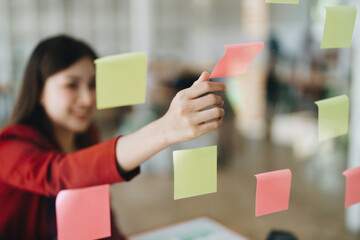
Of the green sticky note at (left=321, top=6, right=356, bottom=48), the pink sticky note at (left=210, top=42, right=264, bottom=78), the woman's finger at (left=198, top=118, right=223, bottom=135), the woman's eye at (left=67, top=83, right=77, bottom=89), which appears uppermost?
the green sticky note at (left=321, top=6, right=356, bottom=48)

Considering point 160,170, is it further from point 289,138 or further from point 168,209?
point 289,138

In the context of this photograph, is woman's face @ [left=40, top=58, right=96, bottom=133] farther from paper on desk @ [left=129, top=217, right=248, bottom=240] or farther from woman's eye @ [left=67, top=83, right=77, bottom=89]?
paper on desk @ [left=129, top=217, right=248, bottom=240]

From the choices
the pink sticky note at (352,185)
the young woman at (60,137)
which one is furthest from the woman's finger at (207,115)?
the pink sticky note at (352,185)

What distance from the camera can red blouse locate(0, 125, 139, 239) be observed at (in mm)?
634

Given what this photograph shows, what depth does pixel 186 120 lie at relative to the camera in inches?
20.9

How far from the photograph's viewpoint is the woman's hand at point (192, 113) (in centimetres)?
53

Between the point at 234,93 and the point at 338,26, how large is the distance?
775 millimetres

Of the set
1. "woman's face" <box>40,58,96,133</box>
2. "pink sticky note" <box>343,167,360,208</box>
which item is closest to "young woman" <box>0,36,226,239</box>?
"woman's face" <box>40,58,96,133</box>

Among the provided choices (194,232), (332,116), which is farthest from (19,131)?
(332,116)

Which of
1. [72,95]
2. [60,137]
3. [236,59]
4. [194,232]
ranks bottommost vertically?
[194,232]

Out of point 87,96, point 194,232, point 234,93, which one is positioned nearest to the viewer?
point 87,96

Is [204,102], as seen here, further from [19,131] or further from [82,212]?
[19,131]

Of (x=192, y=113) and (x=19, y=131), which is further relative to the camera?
(x=19, y=131)

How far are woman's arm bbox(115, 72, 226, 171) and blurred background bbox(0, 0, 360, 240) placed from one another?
0.94 metres
